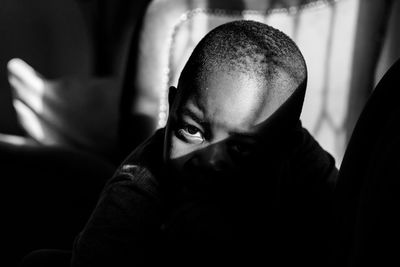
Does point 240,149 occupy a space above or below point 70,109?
above

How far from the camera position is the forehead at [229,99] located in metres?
0.59

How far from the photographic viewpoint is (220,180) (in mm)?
622

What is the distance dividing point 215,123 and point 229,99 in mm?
32

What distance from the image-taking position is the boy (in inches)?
22.5

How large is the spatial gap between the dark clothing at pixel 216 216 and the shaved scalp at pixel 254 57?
107 mm

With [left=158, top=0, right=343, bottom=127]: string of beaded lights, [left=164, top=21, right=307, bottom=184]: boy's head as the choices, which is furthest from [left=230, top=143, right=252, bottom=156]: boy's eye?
[left=158, top=0, right=343, bottom=127]: string of beaded lights

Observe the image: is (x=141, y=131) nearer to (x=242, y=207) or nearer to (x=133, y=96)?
(x=133, y=96)

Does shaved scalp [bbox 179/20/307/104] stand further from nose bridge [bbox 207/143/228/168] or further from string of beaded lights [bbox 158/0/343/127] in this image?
string of beaded lights [bbox 158/0/343/127]

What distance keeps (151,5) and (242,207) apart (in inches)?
19.6

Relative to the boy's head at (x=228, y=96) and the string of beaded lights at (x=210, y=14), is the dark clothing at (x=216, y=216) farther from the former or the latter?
the string of beaded lights at (x=210, y=14)

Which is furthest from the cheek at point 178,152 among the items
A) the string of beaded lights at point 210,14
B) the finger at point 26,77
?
the finger at point 26,77

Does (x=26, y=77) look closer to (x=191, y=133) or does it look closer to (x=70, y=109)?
(x=70, y=109)

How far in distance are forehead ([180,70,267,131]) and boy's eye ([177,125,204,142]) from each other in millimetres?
21

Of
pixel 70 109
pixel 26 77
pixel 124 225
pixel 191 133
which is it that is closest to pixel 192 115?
pixel 191 133
